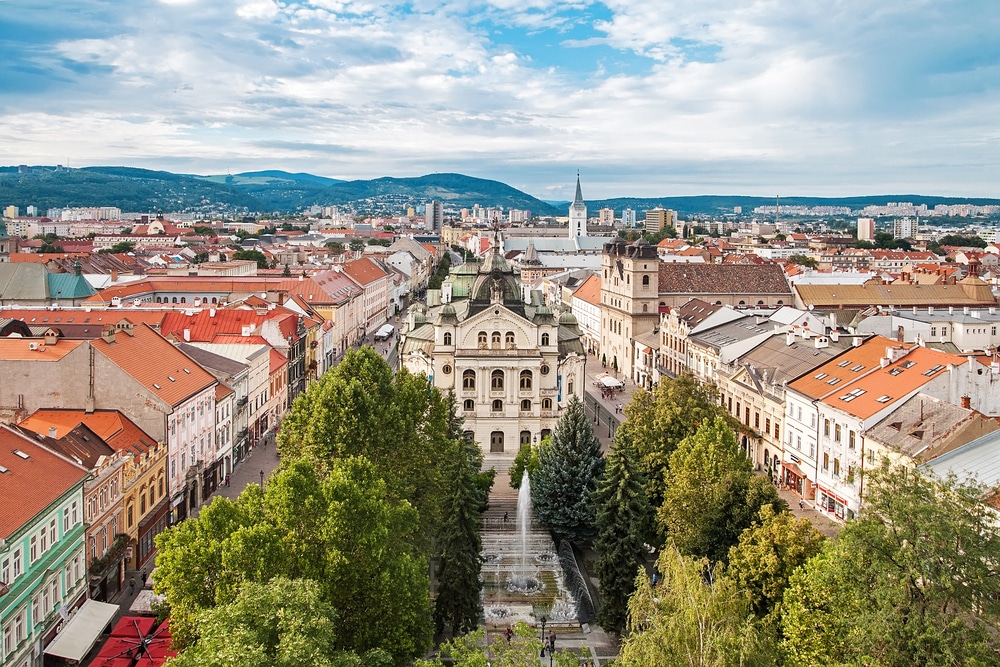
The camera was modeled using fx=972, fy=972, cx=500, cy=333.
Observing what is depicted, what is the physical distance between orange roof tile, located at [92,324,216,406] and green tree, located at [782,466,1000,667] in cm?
4017

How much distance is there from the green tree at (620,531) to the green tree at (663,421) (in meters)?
4.22

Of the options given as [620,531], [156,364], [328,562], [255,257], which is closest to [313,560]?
[328,562]

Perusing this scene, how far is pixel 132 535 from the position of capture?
1955 inches

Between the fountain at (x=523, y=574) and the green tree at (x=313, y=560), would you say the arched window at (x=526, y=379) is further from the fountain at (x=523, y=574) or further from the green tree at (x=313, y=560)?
the green tree at (x=313, y=560)

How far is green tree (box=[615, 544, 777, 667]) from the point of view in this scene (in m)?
27.4

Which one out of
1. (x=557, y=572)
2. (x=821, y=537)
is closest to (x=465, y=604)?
(x=557, y=572)

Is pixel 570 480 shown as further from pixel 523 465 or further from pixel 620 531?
pixel 523 465

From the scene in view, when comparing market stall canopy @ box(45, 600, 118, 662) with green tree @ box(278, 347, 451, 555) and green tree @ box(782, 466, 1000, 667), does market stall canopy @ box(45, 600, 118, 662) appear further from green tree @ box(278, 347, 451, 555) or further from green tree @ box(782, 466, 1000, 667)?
green tree @ box(782, 466, 1000, 667)

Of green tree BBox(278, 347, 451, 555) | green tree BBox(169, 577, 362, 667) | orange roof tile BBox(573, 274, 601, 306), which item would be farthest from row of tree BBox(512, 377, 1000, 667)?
orange roof tile BBox(573, 274, 601, 306)

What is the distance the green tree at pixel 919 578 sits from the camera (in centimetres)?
2566

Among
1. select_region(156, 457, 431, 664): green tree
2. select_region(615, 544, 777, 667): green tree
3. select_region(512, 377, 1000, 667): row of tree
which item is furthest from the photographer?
select_region(156, 457, 431, 664): green tree

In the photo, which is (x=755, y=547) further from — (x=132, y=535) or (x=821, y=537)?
(x=132, y=535)

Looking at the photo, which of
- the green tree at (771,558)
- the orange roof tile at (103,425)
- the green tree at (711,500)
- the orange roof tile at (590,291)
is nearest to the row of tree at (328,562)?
the green tree at (711,500)

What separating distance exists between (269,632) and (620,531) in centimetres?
2233
